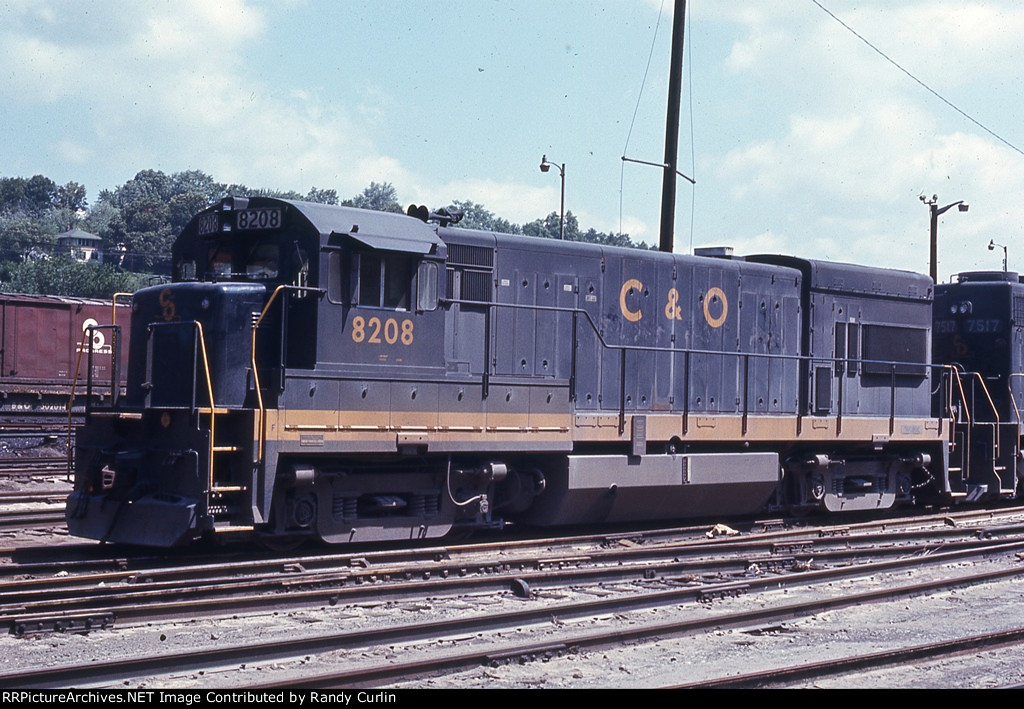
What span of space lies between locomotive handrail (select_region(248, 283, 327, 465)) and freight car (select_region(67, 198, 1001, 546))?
0.03 meters

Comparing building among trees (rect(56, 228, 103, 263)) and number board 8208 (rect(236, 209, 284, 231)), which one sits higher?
building among trees (rect(56, 228, 103, 263))

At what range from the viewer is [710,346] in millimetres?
14320

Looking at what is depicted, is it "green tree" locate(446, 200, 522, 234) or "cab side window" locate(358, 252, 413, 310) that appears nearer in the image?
"cab side window" locate(358, 252, 413, 310)

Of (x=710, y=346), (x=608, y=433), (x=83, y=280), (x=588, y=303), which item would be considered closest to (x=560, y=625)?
(x=608, y=433)

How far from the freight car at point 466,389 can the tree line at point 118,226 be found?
1.17 meters

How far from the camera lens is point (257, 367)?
1030 centimetres

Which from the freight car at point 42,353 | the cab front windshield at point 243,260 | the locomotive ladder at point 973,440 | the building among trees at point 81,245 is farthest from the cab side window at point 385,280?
the building among trees at point 81,245

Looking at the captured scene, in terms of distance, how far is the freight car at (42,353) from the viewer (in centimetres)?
2588

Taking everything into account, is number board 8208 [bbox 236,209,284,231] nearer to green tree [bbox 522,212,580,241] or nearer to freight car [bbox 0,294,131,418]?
freight car [bbox 0,294,131,418]

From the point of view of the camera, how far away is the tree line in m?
62.3

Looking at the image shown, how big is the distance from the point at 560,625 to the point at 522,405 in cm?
399

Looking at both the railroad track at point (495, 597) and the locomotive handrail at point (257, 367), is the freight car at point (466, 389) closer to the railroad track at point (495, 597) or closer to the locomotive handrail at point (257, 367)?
the locomotive handrail at point (257, 367)

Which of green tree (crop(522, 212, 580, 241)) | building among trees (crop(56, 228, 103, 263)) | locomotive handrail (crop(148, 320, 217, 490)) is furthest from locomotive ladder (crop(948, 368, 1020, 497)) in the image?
building among trees (crop(56, 228, 103, 263))
